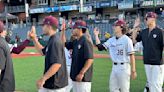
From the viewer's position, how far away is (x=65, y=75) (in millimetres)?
6129

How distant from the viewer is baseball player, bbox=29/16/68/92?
5.84 metres

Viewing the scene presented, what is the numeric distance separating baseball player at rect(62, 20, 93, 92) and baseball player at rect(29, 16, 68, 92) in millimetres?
1066

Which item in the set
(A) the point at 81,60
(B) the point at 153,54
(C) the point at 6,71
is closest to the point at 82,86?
(A) the point at 81,60

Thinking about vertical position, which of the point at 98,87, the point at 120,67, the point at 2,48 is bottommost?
the point at 98,87

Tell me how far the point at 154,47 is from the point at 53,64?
357cm

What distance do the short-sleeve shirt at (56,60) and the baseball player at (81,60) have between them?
1.04m

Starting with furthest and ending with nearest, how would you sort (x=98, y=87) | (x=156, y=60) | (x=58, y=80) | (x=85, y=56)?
(x=98, y=87) < (x=156, y=60) < (x=85, y=56) < (x=58, y=80)

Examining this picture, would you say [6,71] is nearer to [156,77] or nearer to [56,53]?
[56,53]

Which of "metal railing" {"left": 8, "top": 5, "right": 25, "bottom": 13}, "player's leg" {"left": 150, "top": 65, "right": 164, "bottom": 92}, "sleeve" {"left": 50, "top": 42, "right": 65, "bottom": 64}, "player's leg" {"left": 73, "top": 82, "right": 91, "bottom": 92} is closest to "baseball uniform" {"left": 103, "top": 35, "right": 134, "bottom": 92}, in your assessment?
"player's leg" {"left": 150, "top": 65, "right": 164, "bottom": 92}

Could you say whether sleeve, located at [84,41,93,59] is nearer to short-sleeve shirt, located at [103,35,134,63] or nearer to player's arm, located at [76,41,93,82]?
player's arm, located at [76,41,93,82]

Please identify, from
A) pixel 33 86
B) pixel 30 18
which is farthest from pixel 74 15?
pixel 33 86

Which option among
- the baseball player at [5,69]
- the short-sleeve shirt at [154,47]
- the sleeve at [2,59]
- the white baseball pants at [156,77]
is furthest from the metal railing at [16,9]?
the sleeve at [2,59]

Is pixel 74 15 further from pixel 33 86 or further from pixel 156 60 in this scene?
pixel 156 60

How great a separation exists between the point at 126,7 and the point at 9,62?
140ft
